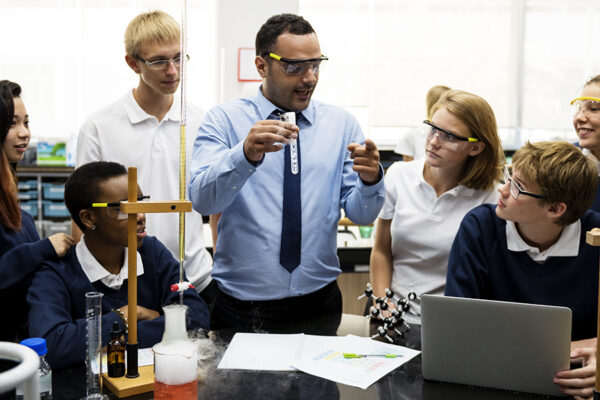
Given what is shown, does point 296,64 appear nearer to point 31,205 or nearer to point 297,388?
point 297,388

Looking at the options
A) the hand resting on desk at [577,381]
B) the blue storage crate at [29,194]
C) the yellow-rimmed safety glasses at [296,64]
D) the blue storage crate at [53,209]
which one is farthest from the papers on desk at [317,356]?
the blue storage crate at [29,194]

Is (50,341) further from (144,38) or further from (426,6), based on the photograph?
(426,6)

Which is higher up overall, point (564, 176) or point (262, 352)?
point (564, 176)

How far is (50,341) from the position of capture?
1.42 meters

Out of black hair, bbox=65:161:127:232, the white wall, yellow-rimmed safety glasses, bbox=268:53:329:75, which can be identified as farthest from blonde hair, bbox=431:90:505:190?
the white wall

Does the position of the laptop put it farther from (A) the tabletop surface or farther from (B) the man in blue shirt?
(B) the man in blue shirt

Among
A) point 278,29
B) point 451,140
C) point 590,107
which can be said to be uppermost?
point 278,29

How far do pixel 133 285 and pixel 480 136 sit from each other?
1225mm

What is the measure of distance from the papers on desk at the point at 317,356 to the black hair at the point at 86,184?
56 cm

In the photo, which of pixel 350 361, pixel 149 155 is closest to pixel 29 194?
pixel 149 155

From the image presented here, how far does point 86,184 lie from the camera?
1683 millimetres

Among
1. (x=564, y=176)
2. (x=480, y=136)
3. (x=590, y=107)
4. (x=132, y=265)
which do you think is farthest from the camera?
(x=590, y=107)

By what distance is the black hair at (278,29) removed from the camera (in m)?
1.87

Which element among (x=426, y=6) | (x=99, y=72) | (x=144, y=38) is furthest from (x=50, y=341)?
(x=426, y=6)
